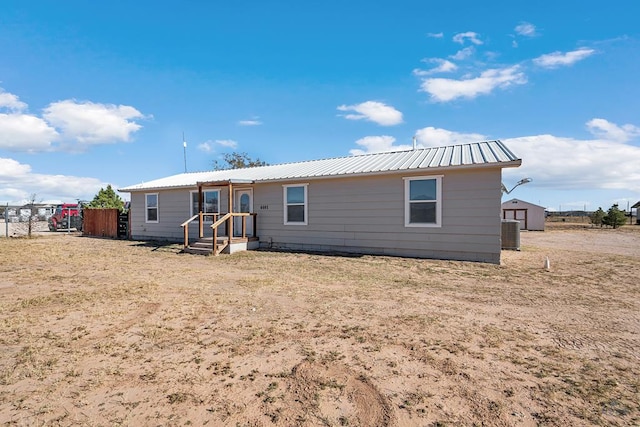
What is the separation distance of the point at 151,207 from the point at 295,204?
851 cm

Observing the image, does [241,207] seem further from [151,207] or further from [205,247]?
[151,207]

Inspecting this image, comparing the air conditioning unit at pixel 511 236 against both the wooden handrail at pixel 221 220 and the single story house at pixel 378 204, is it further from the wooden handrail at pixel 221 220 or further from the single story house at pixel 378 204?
the wooden handrail at pixel 221 220

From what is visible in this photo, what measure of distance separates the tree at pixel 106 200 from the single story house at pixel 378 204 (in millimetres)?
12431

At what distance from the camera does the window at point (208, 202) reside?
45.9 ft

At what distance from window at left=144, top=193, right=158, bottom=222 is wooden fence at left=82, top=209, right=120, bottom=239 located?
2.81 meters

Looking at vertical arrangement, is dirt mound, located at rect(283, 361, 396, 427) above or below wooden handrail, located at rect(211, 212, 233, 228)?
below

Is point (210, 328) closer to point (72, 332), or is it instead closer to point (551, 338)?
point (72, 332)

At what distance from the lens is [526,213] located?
92.6 feet

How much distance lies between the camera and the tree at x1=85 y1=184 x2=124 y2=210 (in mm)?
23406

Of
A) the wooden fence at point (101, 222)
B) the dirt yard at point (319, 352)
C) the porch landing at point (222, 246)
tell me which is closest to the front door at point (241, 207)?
the porch landing at point (222, 246)

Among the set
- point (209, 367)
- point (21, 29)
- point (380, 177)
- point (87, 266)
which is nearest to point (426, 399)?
point (209, 367)

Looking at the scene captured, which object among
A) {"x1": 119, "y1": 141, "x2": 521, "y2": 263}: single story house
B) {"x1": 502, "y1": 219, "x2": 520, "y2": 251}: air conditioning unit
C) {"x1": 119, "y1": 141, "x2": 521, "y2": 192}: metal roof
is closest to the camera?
{"x1": 119, "y1": 141, "x2": 521, "y2": 192}: metal roof

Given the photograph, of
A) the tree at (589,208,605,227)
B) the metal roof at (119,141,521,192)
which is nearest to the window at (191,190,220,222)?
the metal roof at (119,141,521,192)

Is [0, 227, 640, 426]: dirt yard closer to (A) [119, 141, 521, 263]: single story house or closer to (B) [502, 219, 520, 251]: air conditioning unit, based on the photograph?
(A) [119, 141, 521, 263]: single story house
